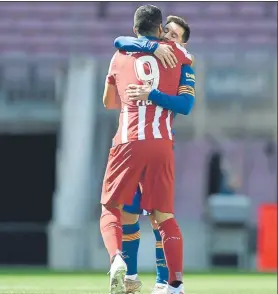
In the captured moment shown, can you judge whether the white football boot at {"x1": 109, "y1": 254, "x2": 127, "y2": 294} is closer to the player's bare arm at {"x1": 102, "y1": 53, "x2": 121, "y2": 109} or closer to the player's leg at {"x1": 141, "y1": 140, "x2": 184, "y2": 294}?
the player's leg at {"x1": 141, "y1": 140, "x2": 184, "y2": 294}

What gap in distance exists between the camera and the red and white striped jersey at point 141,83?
678 centimetres

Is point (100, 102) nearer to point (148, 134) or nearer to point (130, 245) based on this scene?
point (130, 245)

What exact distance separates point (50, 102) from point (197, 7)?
2708 millimetres

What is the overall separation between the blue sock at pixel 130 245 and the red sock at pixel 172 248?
358mm

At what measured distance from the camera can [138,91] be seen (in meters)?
6.78

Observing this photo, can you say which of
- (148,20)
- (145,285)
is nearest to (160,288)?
(148,20)

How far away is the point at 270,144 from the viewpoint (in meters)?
19.2

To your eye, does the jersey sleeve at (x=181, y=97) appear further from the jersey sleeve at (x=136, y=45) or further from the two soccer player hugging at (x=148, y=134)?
the jersey sleeve at (x=136, y=45)

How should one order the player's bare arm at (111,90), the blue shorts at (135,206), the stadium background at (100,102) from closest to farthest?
the blue shorts at (135,206)
the player's bare arm at (111,90)
the stadium background at (100,102)

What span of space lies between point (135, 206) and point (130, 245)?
35 cm

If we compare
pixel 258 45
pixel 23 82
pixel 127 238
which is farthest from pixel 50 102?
pixel 127 238

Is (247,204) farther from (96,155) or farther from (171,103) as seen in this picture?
(171,103)

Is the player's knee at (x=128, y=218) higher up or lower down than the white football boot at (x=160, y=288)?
higher up

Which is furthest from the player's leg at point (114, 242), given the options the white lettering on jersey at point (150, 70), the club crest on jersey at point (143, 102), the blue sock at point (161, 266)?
the white lettering on jersey at point (150, 70)
